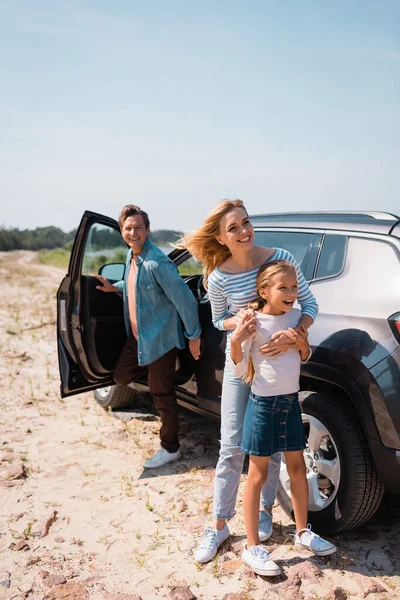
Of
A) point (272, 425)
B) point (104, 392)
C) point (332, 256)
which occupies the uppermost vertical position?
point (332, 256)

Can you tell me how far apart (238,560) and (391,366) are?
49.8 inches

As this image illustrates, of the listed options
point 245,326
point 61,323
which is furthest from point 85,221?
point 245,326

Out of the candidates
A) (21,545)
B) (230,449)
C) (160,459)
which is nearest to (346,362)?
(230,449)

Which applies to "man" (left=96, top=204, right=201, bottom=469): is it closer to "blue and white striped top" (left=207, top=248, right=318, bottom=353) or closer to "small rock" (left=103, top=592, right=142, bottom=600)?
"blue and white striped top" (left=207, top=248, right=318, bottom=353)

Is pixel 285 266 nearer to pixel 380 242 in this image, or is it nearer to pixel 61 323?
pixel 380 242

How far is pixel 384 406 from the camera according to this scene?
8.87 feet

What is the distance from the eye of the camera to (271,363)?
9.06ft

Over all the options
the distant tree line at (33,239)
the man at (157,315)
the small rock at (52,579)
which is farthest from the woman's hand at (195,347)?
the distant tree line at (33,239)

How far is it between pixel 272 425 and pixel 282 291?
641 millimetres

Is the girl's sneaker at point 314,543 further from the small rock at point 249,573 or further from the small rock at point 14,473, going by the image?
the small rock at point 14,473

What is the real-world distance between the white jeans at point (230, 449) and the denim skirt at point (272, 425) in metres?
0.14

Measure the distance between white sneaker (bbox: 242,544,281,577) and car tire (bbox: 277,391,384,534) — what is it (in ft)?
1.35

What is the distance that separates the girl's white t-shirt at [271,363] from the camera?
2.75 m

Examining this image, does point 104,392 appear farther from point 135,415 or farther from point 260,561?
point 260,561
